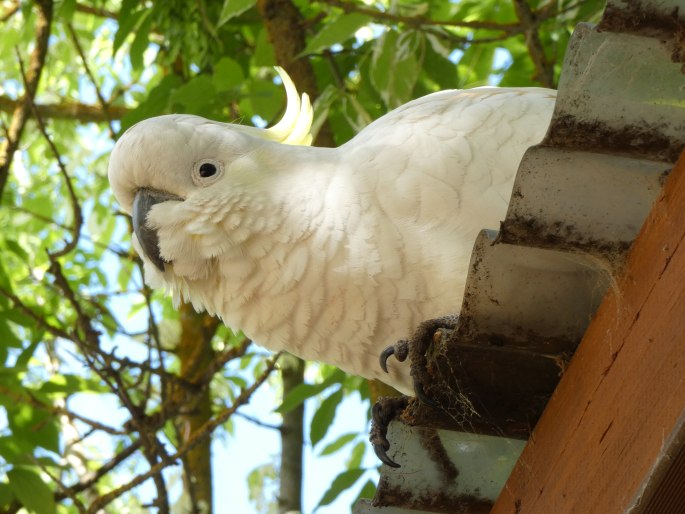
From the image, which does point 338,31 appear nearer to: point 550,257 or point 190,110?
point 190,110

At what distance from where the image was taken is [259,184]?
8.11 ft

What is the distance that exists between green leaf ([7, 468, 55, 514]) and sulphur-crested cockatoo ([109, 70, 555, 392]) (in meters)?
0.81

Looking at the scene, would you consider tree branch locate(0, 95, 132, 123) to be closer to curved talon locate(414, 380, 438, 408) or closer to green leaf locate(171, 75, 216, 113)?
green leaf locate(171, 75, 216, 113)

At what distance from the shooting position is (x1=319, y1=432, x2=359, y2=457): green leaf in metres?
3.82

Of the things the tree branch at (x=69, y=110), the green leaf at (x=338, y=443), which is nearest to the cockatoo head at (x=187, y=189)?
the green leaf at (x=338, y=443)

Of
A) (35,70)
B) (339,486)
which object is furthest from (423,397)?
(35,70)

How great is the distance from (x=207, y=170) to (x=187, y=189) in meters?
0.07

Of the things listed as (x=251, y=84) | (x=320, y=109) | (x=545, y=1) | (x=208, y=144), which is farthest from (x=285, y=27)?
(x=208, y=144)

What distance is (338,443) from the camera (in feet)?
12.6

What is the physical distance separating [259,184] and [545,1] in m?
1.46

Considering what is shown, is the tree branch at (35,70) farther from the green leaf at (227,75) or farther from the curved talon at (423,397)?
the curved talon at (423,397)

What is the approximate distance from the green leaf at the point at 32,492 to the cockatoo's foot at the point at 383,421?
144 cm

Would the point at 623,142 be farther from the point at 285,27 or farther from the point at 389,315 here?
the point at 285,27

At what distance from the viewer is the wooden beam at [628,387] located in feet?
4.33
